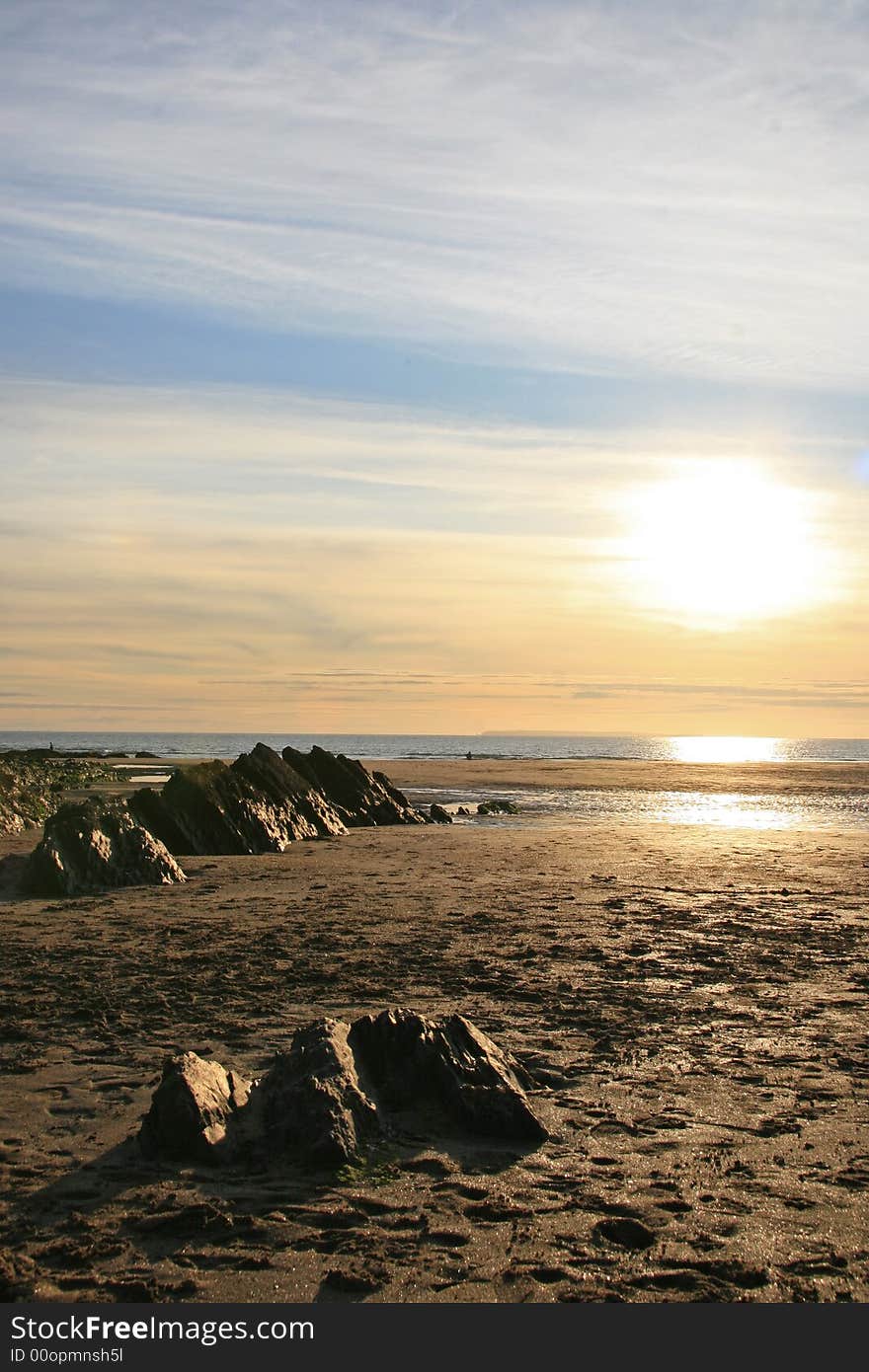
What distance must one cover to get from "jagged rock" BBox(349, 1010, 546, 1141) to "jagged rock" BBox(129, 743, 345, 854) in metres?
16.3

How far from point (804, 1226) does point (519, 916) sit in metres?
10.2

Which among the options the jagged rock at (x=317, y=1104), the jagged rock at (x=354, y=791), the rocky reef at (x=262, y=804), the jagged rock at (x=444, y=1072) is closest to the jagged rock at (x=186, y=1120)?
the jagged rock at (x=317, y=1104)

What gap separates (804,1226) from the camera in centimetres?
621

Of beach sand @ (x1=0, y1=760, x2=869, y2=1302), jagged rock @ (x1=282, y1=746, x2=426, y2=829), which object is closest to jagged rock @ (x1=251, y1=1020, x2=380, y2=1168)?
beach sand @ (x1=0, y1=760, x2=869, y2=1302)

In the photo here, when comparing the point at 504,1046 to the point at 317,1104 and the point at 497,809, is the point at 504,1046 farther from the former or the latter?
the point at 497,809

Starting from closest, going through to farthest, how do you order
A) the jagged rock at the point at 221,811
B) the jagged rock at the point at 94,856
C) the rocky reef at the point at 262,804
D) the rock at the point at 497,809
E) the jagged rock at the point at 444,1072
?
the jagged rock at the point at 444,1072 → the jagged rock at the point at 94,856 → the jagged rock at the point at 221,811 → the rocky reef at the point at 262,804 → the rock at the point at 497,809

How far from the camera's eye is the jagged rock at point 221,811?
79.1 ft

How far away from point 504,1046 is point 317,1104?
2.74 meters

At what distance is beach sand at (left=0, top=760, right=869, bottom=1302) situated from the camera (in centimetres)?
575

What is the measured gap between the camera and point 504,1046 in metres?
9.63

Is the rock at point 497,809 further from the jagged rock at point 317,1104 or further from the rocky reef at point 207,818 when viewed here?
the jagged rock at point 317,1104

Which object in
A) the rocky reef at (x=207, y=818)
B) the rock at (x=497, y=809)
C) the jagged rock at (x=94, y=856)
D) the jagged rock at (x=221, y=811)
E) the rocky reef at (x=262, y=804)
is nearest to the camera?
the jagged rock at (x=94, y=856)

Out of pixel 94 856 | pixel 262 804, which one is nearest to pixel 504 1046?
pixel 94 856

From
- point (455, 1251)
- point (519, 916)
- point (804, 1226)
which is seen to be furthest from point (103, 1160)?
point (519, 916)
